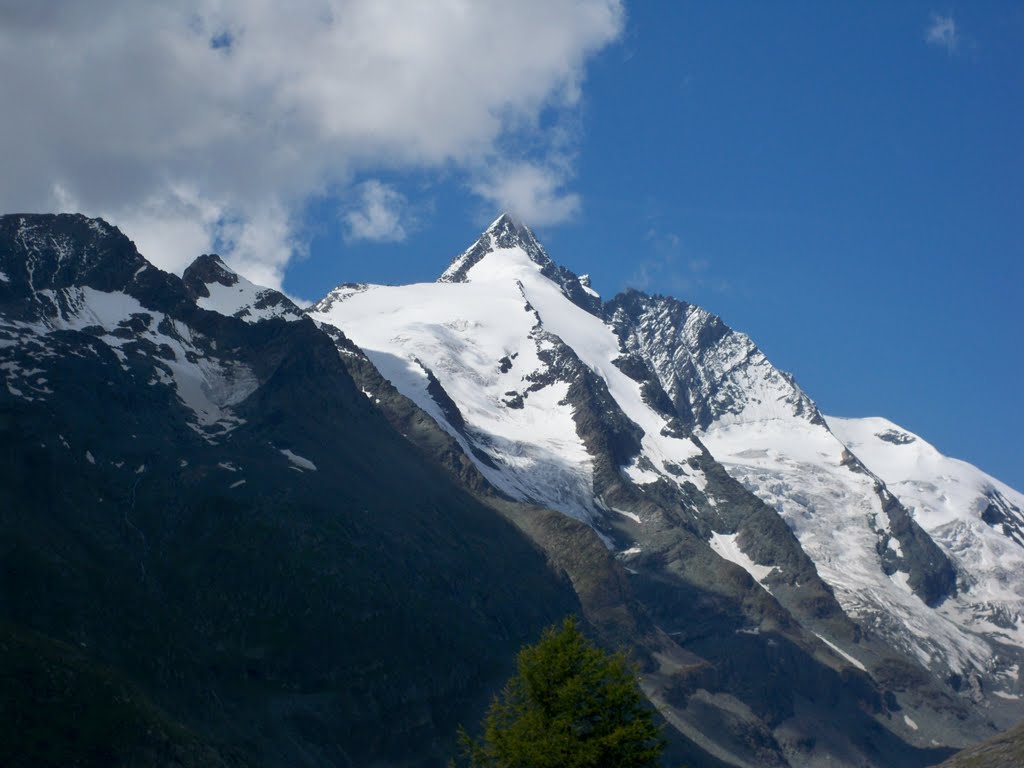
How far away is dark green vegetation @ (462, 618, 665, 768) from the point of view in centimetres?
4534

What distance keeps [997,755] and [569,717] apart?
83189mm

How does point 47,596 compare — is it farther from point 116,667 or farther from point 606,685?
point 606,685

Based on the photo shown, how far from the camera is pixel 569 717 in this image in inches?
1811

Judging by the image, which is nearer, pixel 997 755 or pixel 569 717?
pixel 569 717

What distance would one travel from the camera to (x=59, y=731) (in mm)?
137875

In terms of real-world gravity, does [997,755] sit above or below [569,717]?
above

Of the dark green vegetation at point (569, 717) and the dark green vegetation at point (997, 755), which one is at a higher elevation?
the dark green vegetation at point (997, 755)

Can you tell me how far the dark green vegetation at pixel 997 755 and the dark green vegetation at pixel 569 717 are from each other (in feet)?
248

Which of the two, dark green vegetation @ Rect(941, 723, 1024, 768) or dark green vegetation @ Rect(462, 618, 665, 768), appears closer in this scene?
dark green vegetation @ Rect(462, 618, 665, 768)

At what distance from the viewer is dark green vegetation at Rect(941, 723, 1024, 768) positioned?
112000 mm

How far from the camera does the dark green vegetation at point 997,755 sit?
367 feet

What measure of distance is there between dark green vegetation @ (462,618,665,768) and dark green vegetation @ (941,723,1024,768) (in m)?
75.5

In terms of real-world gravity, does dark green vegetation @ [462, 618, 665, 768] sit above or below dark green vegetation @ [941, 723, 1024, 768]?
below

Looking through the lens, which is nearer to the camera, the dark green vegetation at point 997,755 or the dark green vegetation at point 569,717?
the dark green vegetation at point 569,717
